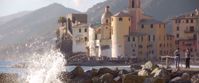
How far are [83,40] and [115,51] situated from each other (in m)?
22.7

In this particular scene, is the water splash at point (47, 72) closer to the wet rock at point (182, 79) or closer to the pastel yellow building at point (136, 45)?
the wet rock at point (182, 79)

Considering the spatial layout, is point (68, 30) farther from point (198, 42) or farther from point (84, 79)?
point (84, 79)

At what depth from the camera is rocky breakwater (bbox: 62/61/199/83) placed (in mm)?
36469

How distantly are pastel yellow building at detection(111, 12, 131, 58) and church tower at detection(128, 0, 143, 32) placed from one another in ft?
8.25

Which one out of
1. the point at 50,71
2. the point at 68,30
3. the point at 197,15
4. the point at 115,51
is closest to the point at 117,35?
the point at 115,51

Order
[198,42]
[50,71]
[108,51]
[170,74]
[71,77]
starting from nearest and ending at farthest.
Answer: [170,74]
[71,77]
[50,71]
[198,42]
[108,51]

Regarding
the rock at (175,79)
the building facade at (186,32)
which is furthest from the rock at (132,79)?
the building facade at (186,32)

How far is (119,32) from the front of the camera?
123 m

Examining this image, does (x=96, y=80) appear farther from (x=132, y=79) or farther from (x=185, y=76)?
(x=185, y=76)

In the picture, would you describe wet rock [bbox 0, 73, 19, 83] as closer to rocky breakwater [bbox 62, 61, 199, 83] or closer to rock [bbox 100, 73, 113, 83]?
rocky breakwater [bbox 62, 61, 199, 83]

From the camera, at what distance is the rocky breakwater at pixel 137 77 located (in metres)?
36.5

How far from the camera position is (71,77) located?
4412 centimetres

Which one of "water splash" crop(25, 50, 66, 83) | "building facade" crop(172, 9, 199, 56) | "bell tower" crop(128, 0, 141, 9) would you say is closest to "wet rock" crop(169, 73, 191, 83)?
"water splash" crop(25, 50, 66, 83)

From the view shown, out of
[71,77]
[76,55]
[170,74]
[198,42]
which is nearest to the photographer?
[170,74]
